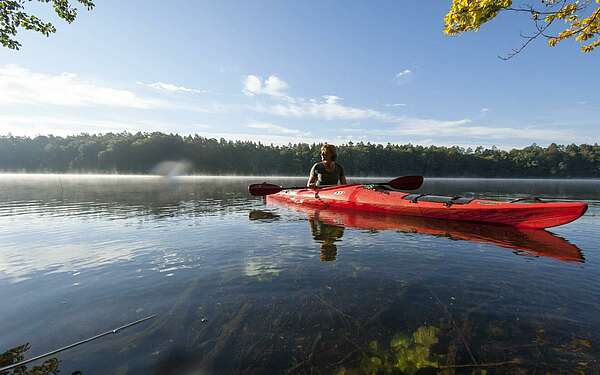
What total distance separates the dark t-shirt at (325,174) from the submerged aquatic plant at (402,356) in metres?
11.1

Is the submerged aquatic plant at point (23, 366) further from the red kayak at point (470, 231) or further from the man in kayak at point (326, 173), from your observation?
the man in kayak at point (326, 173)

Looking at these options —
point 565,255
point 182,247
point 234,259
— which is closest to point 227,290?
point 234,259

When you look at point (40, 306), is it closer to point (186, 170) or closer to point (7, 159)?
point (186, 170)

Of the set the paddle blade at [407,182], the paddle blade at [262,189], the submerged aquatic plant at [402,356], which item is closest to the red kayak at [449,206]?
the paddle blade at [407,182]

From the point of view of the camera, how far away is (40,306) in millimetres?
4000

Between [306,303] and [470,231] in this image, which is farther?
[470,231]

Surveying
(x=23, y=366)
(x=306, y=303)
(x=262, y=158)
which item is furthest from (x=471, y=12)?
(x=262, y=158)

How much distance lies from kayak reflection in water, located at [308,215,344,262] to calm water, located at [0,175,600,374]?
0.25 feet

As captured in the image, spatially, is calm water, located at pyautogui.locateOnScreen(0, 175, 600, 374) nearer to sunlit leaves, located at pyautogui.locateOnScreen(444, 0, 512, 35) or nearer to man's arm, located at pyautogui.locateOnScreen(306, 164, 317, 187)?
sunlit leaves, located at pyautogui.locateOnScreen(444, 0, 512, 35)

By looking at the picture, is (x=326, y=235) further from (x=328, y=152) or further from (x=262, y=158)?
(x=262, y=158)

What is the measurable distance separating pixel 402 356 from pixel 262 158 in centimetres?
11289

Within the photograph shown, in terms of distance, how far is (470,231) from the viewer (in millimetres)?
8766

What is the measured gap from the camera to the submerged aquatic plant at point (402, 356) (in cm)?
271

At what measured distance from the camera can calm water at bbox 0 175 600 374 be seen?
287cm
